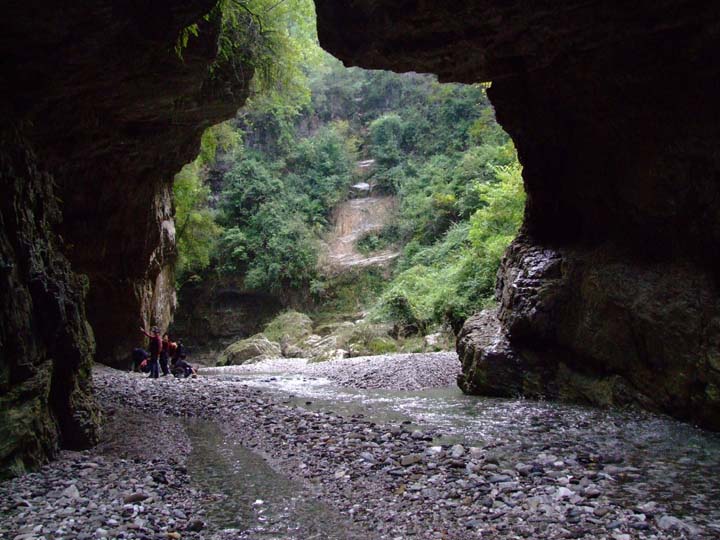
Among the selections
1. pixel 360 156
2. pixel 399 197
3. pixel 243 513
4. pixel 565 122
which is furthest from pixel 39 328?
pixel 360 156

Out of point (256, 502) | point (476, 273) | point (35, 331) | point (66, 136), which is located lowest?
point (256, 502)

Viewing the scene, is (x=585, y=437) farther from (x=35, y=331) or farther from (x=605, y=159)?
(x=35, y=331)

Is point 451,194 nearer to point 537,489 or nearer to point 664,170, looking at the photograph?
point 664,170

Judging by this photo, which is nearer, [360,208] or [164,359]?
[164,359]

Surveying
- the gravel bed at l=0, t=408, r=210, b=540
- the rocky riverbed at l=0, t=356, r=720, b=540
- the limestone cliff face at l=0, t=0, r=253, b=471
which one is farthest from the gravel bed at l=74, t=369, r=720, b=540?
the limestone cliff face at l=0, t=0, r=253, b=471

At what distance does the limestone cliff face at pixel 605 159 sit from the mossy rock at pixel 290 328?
61.4ft

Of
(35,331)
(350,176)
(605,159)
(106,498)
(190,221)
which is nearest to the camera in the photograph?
(106,498)

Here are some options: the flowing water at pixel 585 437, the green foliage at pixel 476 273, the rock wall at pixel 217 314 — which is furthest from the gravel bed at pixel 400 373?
the rock wall at pixel 217 314

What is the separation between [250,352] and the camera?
2419 cm

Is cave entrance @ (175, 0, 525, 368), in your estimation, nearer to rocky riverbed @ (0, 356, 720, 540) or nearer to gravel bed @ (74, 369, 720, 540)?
gravel bed @ (74, 369, 720, 540)

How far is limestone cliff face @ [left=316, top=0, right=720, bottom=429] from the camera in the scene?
21.2 ft

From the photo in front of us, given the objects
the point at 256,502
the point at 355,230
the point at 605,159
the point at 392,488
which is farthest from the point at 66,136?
the point at 355,230

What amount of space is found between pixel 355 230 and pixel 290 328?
10983mm

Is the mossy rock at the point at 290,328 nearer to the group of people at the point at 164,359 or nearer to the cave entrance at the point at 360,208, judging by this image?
the cave entrance at the point at 360,208
